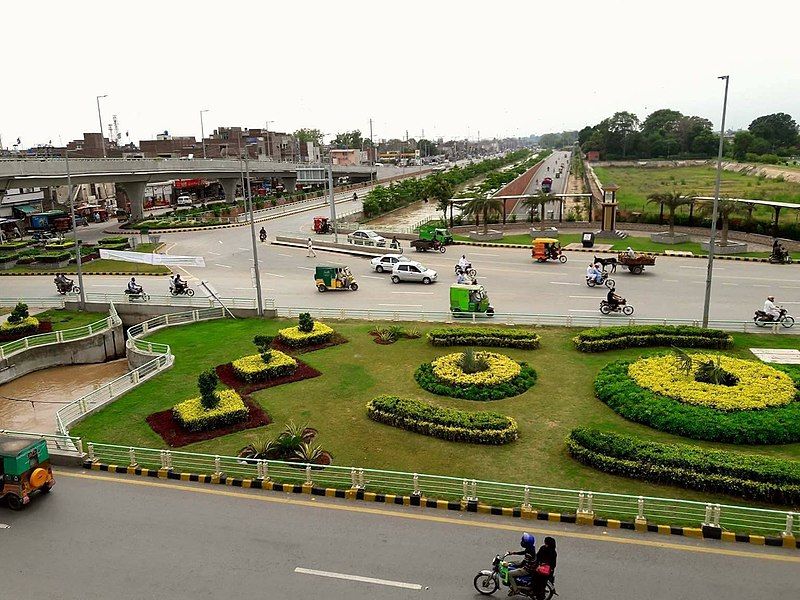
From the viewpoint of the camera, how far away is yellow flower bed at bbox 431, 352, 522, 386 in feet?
66.0

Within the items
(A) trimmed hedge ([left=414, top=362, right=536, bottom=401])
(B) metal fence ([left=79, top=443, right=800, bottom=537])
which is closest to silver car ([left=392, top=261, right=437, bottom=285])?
(A) trimmed hedge ([left=414, top=362, right=536, bottom=401])

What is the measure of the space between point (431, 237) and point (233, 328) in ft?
73.9

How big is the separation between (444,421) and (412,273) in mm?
20327

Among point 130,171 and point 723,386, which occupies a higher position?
point 130,171

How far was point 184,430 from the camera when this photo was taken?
18.1 metres

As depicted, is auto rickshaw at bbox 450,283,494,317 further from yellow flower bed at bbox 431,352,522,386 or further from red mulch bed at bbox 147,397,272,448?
red mulch bed at bbox 147,397,272,448

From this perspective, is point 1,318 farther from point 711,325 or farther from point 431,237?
point 711,325

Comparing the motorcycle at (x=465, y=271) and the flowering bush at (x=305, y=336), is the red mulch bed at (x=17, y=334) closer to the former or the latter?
the flowering bush at (x=305, y=336)

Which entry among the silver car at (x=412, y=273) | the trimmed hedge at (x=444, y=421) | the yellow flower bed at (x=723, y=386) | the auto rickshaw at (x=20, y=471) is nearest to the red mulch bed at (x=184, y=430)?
the trimmed hedge at (x=444, y=421)

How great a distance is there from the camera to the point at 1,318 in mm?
32500

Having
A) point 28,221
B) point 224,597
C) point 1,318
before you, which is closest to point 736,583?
point 224,597

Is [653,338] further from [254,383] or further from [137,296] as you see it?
[137,296]

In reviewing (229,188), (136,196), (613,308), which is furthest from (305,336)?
(229,188)

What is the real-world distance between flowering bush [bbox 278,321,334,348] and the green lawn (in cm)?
85
